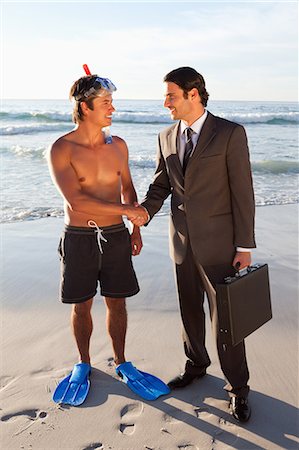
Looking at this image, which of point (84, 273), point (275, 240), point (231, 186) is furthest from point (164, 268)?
point (231, 186)

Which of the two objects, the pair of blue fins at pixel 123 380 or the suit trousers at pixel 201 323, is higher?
the suit trousers at pixel 201 323

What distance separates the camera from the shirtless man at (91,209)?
10.1 feet

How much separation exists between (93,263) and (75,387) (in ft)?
2.56

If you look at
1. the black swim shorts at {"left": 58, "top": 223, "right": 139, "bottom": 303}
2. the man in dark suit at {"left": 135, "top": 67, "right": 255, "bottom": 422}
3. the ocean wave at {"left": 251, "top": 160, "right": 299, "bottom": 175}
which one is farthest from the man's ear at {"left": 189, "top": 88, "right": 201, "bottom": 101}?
the ocean wave at {"left": 251, "top": 160, "right": 299, "bottom": 175}

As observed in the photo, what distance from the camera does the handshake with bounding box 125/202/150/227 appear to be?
3.08 m

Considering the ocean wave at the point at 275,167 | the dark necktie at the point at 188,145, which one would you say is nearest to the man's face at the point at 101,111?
the dark necktie at the point at 188,145

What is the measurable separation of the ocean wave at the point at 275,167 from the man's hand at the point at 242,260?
9302mm

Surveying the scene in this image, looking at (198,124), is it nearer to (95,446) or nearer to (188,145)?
(188,145)

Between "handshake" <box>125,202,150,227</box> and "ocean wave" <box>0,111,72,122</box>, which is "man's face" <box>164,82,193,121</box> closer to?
"handshake" <box>125,202,150,227</box>

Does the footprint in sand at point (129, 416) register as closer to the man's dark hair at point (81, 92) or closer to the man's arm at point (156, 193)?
the man's arm at point (156, 193)

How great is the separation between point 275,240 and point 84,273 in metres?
3.68

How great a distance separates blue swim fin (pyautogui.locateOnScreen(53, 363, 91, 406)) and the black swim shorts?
0.49 m

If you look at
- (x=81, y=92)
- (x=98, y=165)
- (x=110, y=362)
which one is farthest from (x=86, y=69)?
(x=110, y=362)

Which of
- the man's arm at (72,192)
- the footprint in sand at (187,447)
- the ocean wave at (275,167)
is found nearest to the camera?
the footprint in sand at (187,447)
